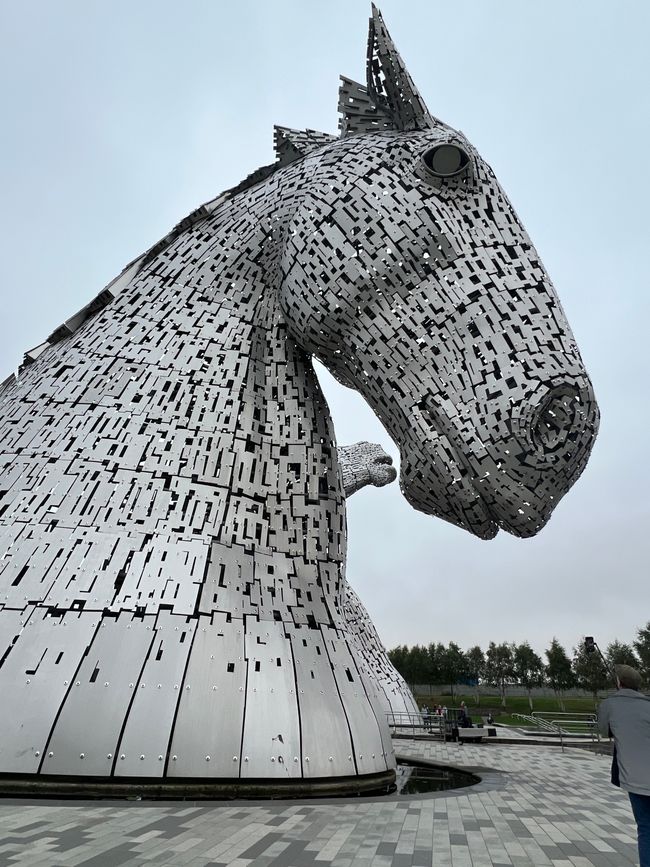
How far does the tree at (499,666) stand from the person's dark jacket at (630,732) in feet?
150

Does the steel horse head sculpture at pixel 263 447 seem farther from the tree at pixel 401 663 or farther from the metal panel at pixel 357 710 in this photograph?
the tree at pixel 401 663

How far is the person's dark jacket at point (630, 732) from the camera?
2.23 metres

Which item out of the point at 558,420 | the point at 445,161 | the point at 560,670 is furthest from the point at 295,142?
the point at 560,670

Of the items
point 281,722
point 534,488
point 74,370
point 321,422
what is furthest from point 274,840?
point 74,370

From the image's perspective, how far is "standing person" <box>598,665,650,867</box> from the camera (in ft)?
7.15

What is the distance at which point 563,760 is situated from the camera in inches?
300

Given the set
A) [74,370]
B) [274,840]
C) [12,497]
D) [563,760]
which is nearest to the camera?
[274,840]

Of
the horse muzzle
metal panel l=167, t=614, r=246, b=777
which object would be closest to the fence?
the horse muzzle

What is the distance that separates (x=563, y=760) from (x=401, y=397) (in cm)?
667

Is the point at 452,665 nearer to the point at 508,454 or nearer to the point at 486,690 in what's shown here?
the point at 486,690

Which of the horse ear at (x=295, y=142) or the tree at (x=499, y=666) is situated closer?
the horse ear at (x=295, y=142)

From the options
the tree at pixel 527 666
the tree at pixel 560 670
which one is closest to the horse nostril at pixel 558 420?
the tree at pixel 560 670

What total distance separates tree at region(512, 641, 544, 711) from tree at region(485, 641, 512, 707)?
680 millimetres

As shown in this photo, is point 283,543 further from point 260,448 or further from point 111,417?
point 111,417
